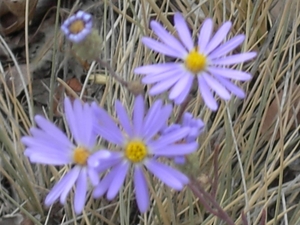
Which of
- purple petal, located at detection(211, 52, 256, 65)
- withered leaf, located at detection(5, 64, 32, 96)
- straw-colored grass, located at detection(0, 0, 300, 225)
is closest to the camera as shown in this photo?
purple petal, located at detection(211, 52, 256, 65)

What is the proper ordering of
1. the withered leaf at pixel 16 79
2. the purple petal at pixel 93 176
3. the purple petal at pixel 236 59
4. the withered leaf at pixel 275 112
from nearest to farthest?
1. the purple petal at pixel 93 176
2. the purple petal at pixel 236 59
3. the withered leaf at pixel 275 112
4. the withered leaf at pixel 16 79

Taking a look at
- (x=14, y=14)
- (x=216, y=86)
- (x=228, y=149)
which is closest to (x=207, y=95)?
(x=216, y=86)

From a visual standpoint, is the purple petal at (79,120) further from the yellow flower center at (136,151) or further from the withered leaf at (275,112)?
the withered leaf at (275,112)

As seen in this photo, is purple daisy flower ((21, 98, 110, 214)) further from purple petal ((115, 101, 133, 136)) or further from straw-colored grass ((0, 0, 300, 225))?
straw-colored grass ((0, 0, 300, 225))

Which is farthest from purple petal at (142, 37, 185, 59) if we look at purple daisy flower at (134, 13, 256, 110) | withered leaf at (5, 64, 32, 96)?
withered leaf at (5, 64, 32, 96)

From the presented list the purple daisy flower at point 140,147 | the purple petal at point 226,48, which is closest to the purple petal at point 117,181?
the purple daisy flower at point 140,147

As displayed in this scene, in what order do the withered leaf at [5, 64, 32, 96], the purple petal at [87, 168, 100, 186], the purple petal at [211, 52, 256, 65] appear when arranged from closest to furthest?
the purple petal at [87, 168, 100, 186] < the purple petal at [211, 52, 256, 65] < the withered leaf at [5, 64, 32, 96]
